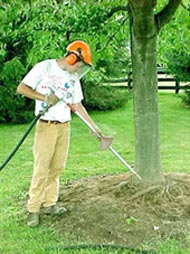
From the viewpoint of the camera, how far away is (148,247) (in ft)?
12.4

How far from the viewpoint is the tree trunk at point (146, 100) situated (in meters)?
4.68

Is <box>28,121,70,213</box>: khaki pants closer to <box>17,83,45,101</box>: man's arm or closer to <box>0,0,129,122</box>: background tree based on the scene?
<box>17,83,45,101</box>: man's arm

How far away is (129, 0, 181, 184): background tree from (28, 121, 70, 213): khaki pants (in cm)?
86

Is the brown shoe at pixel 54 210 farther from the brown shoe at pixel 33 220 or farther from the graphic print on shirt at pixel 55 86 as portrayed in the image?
the graphic print on shirt at pixel 55 86

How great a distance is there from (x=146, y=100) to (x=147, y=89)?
0.11 metres

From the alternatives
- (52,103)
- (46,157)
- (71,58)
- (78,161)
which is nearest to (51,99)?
(52,103)

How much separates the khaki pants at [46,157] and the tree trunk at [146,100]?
0.85m

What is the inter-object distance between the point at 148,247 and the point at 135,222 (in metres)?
0.42

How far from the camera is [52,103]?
3.96 m

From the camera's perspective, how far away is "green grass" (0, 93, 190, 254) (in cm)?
394

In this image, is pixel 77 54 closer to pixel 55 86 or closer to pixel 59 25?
pixel 55 86

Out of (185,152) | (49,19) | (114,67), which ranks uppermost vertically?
(49,19)

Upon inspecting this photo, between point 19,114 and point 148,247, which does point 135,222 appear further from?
point 19,114

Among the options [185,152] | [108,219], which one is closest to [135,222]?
[108,219]
